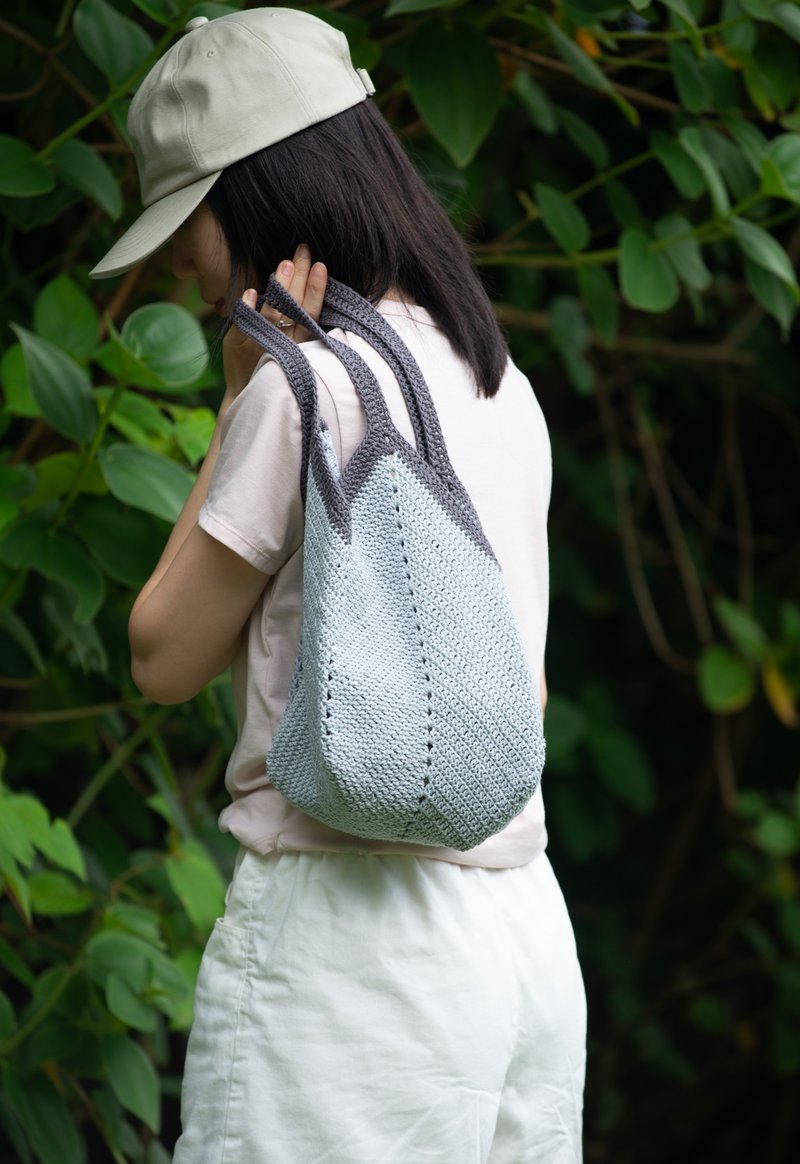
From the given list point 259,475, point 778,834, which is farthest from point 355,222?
point 778,834

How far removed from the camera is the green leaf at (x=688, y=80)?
1.35 metres

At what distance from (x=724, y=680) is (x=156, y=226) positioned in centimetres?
165

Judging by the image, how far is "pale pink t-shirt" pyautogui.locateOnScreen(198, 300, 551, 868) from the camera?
80 cm

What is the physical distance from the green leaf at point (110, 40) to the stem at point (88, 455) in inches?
10.5

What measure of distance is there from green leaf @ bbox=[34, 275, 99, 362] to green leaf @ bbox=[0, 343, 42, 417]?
3 cm

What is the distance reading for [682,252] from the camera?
140 cm

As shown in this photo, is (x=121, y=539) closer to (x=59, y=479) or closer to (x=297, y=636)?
(x=59, y=479)

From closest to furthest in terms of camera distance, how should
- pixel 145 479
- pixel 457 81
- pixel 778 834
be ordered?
1. pixel 145 479
2. pixel 457 81
3. pixel 778 834

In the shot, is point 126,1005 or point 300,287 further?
point 126,1005

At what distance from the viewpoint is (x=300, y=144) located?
2.84 feet

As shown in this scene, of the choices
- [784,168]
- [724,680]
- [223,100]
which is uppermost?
[223,100]

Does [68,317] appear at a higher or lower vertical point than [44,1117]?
higher

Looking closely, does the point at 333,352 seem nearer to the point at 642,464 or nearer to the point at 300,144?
the point at 300,144

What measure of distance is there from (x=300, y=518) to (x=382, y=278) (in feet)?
0.58
